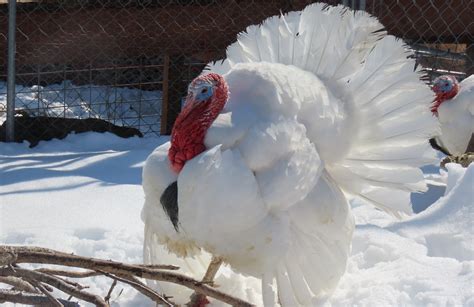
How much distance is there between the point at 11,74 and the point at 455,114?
2.82 metres

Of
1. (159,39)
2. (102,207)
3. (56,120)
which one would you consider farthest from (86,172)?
(159,39)

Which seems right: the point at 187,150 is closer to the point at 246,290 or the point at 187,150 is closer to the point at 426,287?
the point at 246,290

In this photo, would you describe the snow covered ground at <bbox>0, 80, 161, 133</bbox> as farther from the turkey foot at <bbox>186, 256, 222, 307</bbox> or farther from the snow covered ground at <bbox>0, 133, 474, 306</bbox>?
the turkey foot at <bbox>186, 256, 222, 307</bbox>

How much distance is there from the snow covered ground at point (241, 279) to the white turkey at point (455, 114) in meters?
1.13

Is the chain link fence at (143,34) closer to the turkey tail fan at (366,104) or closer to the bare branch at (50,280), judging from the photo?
the turkey tail fan at (366,104)

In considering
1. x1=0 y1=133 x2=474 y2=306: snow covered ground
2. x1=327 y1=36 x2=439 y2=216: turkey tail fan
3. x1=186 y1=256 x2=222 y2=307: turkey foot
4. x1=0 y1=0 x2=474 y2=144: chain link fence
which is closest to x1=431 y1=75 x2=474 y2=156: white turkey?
x1=0 y1=0 x2=474 y2=144: chain link fence

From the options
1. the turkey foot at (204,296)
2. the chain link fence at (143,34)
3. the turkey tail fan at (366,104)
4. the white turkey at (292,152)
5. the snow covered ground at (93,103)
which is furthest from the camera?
the snow covered ground at (93,103)

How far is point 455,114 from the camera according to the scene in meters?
5.27

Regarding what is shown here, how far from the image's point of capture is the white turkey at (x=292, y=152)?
222 cm

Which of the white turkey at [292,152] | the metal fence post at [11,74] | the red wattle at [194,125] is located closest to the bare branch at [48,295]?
the white turkey at [292,152]

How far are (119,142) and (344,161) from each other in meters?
2.72

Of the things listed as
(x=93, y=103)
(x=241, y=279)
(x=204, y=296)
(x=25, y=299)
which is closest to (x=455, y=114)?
(x=93, y=103)

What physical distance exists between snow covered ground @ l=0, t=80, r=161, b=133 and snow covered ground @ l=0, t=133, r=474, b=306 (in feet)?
4.74

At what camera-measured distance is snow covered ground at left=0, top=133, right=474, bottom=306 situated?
255 cm
